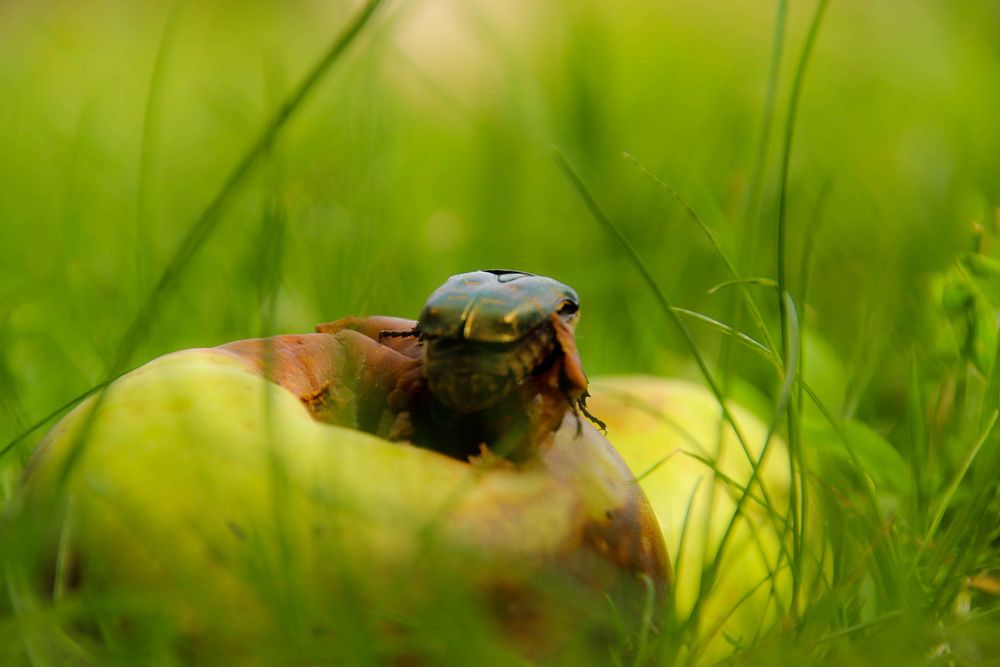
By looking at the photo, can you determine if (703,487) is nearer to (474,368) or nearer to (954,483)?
(954,483)

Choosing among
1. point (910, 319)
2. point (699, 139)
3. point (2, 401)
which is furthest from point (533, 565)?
point (699, 139)

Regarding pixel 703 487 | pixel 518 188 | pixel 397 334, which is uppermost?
pixel 397 334

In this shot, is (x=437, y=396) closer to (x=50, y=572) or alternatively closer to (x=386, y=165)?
(x=50, y=572)

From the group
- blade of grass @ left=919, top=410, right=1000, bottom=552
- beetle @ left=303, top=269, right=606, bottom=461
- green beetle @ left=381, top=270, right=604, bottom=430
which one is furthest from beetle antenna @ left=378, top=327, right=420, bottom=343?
blade of grass @ left=919, top=410, right=1000, bottom=552

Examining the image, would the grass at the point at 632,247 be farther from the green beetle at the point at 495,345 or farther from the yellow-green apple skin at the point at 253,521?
the green beetle at the point at 495,345

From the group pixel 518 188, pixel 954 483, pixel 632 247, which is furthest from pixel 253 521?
pixel 518 188

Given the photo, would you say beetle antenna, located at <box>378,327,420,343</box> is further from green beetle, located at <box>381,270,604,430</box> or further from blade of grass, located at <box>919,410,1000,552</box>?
blade of grass, located at <box>919,410,1000,552</box>
